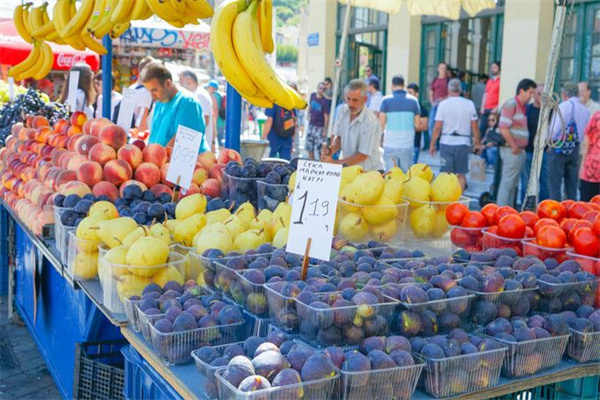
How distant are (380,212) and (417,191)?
0.30 meters

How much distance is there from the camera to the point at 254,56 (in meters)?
3.00

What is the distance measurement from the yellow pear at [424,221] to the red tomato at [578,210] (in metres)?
0.60

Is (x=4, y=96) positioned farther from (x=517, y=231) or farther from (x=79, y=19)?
(x=517, y=231)

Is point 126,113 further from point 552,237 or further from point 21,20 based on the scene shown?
point 552,237

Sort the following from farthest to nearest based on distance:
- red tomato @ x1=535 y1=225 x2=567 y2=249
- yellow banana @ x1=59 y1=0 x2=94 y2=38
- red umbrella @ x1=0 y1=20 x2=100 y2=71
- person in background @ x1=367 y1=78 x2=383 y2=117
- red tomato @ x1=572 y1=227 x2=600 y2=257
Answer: person in background @ x1=367 y1=78 x2=383 y2=117 < red umbrella @ x1=0 y1=20 x2=100 y2=71 < yellow banana @ x1=59 y1=0 x2=94 y2=38 < red tomato @ x1=535 y1=225 x2=567 y2=249 < red tomato @ x1=572 y1=227 x2=600 y2=257

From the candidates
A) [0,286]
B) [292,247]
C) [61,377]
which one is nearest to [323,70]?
[0,286]

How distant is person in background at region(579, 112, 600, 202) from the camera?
265 inches

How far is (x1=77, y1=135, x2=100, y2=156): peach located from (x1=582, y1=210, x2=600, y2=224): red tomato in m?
2.83

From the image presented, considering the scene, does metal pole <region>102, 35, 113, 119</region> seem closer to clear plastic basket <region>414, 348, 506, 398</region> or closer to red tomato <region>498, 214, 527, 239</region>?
red tomato <region>498, 214, 527, 239</region>

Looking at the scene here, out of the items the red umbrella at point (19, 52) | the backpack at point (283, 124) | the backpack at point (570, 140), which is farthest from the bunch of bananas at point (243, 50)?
the red umbrella at point (19, 52)

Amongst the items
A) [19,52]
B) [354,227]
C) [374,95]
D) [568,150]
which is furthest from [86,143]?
[374,95]

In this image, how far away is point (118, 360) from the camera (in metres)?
3.23

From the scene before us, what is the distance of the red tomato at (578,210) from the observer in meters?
3.03

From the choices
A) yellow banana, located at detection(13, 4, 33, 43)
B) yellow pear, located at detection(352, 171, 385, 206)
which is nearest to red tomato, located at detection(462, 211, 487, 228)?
yellow pear, located at detection(352, 171, 385, 206)
